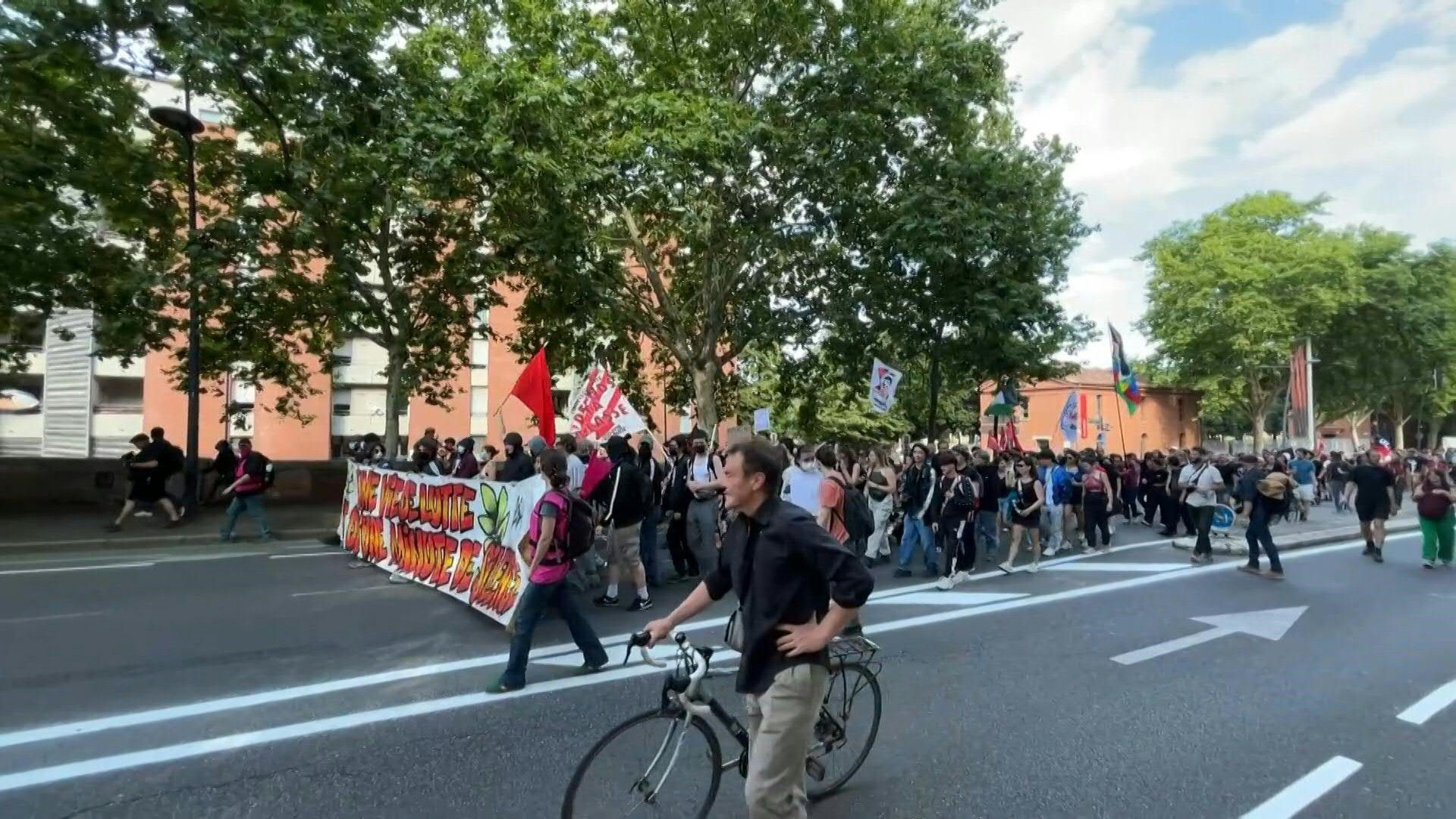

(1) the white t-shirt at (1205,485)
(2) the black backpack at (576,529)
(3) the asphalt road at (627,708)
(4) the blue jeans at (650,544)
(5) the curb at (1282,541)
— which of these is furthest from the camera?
(5) the curb at (1282,541)

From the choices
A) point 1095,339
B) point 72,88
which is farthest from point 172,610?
point 1095,339

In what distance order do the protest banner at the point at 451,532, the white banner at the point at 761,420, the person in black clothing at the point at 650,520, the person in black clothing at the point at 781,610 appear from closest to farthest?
the person in black clothing at the point at 781,610 < the protest banner at the point at 451,532 < the person in black clothing at the point at 650,520 < the white banner at the point at 761,420

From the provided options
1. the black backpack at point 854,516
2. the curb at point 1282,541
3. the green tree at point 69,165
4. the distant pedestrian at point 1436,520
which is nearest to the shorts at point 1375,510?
the distant pedestrian at point 1436,520

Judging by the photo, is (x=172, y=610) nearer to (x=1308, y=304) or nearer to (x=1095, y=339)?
(x=1095, y=339)

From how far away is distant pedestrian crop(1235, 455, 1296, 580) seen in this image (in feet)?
35.2

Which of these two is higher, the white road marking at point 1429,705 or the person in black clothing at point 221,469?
the person in black clothing at point 221,469

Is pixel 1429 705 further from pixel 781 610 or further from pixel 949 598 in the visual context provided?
pixel 781 610

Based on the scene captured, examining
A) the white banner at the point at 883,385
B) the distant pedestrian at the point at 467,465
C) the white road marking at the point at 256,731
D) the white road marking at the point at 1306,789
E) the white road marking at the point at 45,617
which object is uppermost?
the white banner at the point at 883,385

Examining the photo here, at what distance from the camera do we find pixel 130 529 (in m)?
14.0

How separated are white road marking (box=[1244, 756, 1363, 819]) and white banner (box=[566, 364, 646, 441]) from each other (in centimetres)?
814

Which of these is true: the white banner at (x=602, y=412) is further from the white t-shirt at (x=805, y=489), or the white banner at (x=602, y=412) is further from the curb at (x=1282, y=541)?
the curb at (x=1282, y=541)

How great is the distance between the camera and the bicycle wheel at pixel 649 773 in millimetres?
3246

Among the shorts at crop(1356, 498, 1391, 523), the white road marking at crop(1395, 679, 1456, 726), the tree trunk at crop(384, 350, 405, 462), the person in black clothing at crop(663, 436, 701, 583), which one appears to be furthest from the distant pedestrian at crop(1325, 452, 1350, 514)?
the tree trunk at crop(384, 350, 405, 462)

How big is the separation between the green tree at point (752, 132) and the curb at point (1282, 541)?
8125 millimetres
